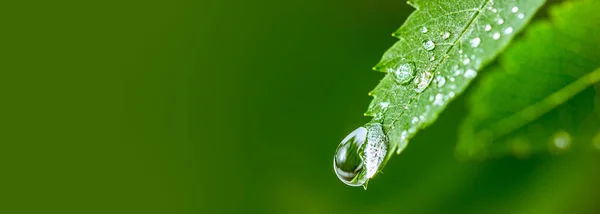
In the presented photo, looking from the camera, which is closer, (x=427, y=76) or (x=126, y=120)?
(x=427, y=76)

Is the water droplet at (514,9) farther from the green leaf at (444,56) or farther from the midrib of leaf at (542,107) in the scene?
the midrib of leaf at (542,107)

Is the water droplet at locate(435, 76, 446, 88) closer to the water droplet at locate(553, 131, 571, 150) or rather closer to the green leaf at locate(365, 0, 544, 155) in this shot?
the green leaf at locate(365, 0, 544, 155)

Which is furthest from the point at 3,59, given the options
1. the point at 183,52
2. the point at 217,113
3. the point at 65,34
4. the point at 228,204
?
the point at 228,204

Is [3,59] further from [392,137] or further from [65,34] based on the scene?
[392,137]

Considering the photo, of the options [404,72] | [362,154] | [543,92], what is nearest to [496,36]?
[404,72]

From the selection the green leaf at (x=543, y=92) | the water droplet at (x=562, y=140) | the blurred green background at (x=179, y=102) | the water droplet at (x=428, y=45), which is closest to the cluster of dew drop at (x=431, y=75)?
the water droplet at (x=428, y=45)

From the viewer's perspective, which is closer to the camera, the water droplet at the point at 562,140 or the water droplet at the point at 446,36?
the water droplet at the point at 446,36
